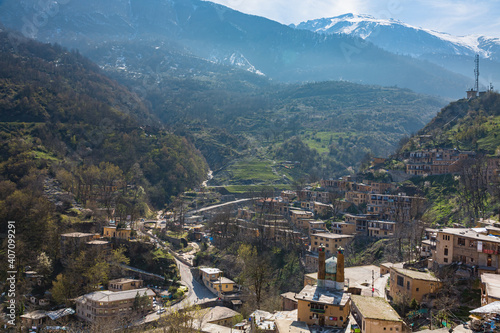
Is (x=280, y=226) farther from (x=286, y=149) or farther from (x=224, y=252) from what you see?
(x=286, y=149)

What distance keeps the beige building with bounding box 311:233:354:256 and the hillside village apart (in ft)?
0.46

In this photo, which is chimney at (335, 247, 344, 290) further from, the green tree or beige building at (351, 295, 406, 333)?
the green tree

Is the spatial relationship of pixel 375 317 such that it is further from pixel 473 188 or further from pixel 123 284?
pixel 473 188

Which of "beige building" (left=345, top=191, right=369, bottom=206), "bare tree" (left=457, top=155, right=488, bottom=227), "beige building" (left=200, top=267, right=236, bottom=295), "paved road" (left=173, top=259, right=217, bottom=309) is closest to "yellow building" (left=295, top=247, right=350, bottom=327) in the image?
"paved road" (left=173, top=259, right=217, bottom=309)

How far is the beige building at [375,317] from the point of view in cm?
2708

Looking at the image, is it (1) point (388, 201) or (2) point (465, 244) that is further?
(1) point (388, 201)

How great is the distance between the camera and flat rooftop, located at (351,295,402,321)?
1089 inches

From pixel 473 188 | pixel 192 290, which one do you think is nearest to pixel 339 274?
pixel 192 290

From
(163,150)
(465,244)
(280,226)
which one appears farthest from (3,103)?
(465,244)

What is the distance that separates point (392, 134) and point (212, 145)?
72.0 m

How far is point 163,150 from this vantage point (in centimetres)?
11238

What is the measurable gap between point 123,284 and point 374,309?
108 ft

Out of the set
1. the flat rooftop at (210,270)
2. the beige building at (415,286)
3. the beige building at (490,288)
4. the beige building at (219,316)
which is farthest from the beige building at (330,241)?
the beige building at (490,288)

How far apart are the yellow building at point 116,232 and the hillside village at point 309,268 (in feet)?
0.53
